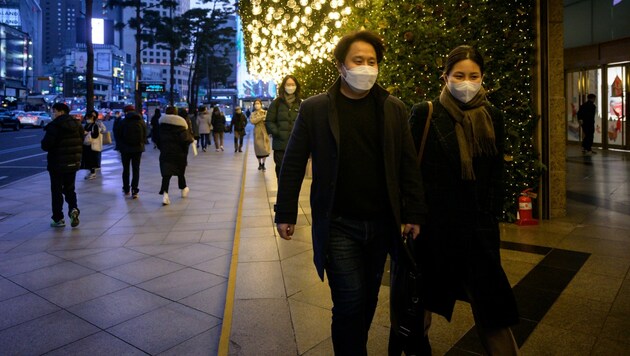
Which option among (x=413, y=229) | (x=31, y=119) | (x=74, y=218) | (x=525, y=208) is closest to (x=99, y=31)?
(x=31, y=119)

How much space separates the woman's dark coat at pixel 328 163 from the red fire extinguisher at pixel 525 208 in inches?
179

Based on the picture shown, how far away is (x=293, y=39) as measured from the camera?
13148 mm

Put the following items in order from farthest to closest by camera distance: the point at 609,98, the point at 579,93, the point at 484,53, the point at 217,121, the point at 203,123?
the point at 203,123
the point at 217,121
the point at 579,93
the point at 609,98
the point at 484,53

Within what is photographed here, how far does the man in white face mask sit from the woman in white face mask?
143 millimetres

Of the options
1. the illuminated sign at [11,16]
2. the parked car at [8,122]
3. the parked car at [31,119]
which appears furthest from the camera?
the illuminated sign at [11,16]

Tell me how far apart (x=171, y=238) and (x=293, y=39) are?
784 centimetres

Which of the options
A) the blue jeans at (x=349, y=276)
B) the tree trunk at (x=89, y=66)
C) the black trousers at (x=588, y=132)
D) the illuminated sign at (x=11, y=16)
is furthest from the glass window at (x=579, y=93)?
the illuminated sign at (x=11, y=16)

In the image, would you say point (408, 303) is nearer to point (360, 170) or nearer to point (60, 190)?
point (360, 170)

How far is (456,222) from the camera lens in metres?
2.62

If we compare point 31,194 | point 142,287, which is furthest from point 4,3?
point 142,287

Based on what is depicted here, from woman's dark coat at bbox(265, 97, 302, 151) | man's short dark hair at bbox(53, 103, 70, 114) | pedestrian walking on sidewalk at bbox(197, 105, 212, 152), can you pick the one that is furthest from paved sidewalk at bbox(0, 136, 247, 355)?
pedestrian walking on sidewalk at bbox(197, 105, 212, 152)

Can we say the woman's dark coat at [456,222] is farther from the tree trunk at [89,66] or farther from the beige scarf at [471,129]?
the tree trunk at [89,66]

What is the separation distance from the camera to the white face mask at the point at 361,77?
2541 millimetres

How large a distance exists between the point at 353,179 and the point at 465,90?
79 cm
